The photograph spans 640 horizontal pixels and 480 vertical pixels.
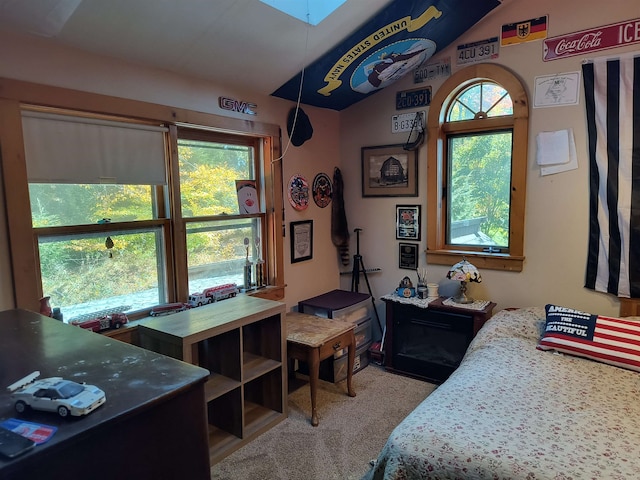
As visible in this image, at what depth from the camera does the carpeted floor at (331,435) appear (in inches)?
86.7

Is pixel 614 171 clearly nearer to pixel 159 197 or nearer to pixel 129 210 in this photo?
pixel 159 197

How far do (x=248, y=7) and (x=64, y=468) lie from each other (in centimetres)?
220

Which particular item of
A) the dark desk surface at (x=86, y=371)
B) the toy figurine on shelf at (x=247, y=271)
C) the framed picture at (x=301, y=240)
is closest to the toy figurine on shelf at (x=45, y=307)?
the dark desk surface at (x=86, y=371)

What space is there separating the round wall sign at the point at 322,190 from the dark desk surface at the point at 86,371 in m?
2.52

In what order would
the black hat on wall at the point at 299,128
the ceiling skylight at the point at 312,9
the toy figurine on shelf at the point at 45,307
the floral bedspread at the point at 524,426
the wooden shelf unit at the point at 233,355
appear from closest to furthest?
the floral bedspread at the point at 524,426
the toy figurine on shelf at the point at 45,307
the wooden shelf unit at the point at 233,355
the ceiling skylight at the point at 312,9
the black hat on wall at the point at 299,128

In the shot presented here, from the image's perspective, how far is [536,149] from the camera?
2949 mm

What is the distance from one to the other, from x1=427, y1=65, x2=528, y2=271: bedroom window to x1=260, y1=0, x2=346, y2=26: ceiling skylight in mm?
1259

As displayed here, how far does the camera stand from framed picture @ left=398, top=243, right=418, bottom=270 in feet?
11.8

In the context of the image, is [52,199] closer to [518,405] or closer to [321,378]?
[321,378]

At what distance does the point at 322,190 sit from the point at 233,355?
6.06 ft

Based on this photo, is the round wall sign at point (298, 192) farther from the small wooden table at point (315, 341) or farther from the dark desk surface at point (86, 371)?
the dark desk surface at point (86, 371)

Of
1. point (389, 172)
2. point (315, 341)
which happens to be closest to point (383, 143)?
point (389, 172)

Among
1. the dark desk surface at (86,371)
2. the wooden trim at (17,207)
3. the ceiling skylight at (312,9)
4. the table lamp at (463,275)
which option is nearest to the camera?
the dark desk surface at (86,371)

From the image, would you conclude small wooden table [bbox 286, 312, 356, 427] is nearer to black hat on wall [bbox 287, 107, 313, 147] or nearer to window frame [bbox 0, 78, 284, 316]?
window frame [bbox 0, 78, 284, 316]
